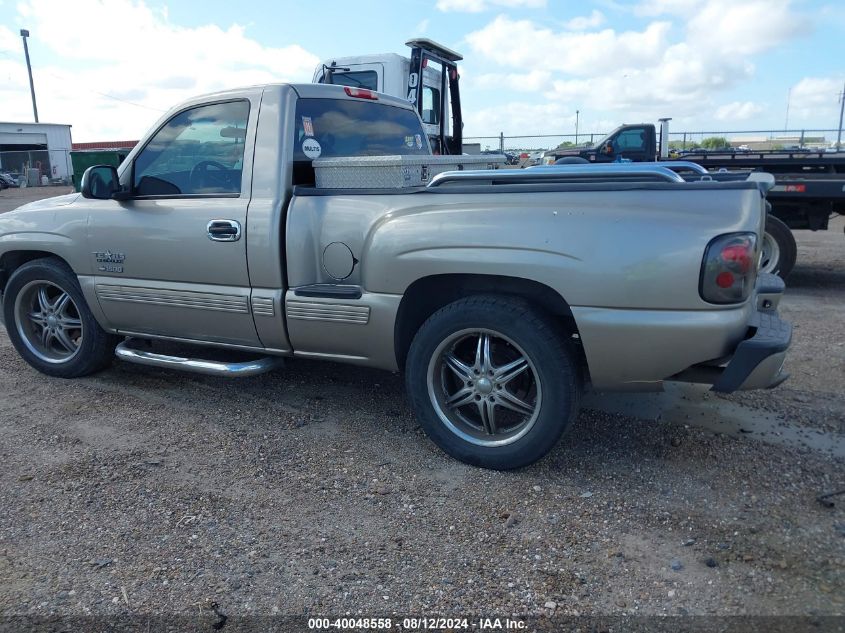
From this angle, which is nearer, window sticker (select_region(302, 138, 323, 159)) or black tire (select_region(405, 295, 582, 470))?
black tire (select_region(405, 295, 582, 470))

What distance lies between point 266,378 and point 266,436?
104 centimetres

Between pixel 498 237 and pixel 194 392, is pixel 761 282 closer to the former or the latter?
pixel 498 237

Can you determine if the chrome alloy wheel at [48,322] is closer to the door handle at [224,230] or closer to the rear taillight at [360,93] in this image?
the door handle at [224,230]

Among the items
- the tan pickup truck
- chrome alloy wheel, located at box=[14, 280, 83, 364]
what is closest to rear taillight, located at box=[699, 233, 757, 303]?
the tan pickup truck

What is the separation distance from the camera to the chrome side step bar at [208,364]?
4.16 m

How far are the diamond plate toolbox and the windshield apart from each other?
0.22 metres

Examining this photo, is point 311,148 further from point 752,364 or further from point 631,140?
point 631,140

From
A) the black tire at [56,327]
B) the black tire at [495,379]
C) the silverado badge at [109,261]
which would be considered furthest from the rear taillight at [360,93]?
the black tire at [56,327]

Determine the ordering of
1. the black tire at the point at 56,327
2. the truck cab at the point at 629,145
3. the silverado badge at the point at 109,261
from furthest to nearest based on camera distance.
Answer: the truck cab at the point at 629,145 < the black tire at the point at 56,327 < the silverado badge at the point at 109,261

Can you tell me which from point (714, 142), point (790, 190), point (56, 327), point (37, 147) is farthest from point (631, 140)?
point (37, 147)

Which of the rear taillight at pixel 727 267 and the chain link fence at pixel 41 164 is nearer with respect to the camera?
the rear taillight at pixel 727 267

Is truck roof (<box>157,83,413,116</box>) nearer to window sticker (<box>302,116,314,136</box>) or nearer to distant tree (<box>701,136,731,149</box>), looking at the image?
window sticker (<box>302,116,314,136</box>)

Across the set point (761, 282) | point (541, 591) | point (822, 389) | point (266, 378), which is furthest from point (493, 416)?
point (822, 389)

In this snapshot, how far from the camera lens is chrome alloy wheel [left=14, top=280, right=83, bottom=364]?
5027mm
